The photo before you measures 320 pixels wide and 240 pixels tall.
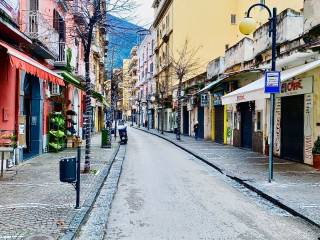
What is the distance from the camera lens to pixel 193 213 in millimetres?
8203

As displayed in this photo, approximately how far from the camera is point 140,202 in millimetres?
9266

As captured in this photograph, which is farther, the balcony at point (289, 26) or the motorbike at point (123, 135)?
the motorbike at point (123, 135)

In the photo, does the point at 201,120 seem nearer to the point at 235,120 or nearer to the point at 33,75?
the point at 235,120

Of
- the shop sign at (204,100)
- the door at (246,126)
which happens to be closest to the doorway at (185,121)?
the shop sign at (204,100)

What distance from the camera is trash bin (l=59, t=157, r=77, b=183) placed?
790 cm

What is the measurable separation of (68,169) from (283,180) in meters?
6.58

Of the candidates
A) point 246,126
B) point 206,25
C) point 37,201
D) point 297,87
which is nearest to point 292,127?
point 297,87

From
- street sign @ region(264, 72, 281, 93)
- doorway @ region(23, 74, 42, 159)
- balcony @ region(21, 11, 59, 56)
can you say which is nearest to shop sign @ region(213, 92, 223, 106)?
doorway @ region(23, 74, 42, 159)

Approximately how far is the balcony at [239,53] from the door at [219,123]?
10.8ft

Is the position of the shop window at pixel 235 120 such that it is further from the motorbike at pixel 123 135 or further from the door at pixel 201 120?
the door at pixel 201 120

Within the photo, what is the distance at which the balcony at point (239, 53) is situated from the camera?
928 inches

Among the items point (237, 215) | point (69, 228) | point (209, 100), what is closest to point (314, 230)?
point (237, 215)

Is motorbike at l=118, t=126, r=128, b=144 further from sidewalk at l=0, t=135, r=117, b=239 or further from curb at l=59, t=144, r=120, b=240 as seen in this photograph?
curb at l=59, t=144, r=120, b=240

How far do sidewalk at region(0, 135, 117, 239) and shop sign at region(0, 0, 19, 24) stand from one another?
191 inches
